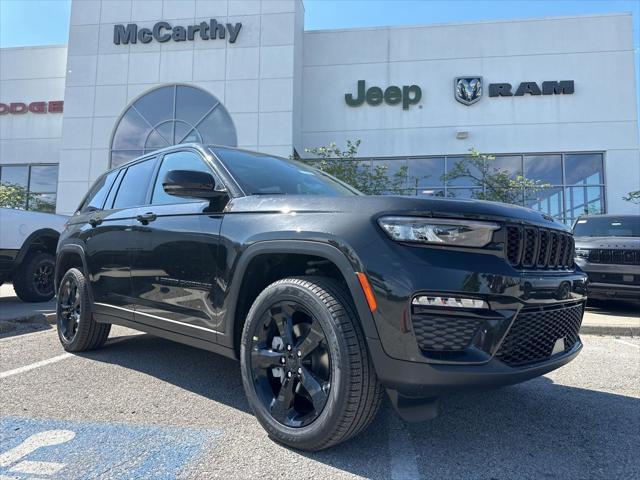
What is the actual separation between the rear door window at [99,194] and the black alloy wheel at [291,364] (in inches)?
107

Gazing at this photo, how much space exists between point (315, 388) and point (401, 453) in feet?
1.86

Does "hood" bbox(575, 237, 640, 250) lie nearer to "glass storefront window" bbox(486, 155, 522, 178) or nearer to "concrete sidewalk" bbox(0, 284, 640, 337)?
"concrete sidewalk" bbox(0, 284, 640, 337)

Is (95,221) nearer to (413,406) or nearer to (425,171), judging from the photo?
(413,406)

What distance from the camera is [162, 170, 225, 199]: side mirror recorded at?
8.96ft

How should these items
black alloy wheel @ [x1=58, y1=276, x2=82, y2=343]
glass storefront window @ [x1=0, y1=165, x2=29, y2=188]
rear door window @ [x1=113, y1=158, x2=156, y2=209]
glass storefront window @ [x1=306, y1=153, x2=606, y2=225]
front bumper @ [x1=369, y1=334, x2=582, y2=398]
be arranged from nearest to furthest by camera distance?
1. front bumper @ [x1=369, y1=334, x2=582, y2=398]
2. rear door window @ [x1=113, y1=158, x2=156, y2=209]
3. black alloy wheel @ [x1=58, y1=276, x2=82, y2=343]
4. glass storefront window @ [x1=306, y1=153, x2=606, y2=225]
5. glass storefront window @ [x1=0, y1=165, x2=29, y2=188]

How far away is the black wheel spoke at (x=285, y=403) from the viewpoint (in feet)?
7.85

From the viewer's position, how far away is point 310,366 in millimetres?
2367

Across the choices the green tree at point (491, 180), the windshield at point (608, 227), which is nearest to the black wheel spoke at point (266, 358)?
the windshield at point (608, 227)

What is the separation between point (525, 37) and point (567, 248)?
17083 millimetres

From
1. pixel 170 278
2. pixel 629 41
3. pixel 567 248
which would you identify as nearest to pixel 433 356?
pixel 567 248

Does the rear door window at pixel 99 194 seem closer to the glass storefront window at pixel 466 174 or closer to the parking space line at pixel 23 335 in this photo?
the parking space line at pixel 23 335

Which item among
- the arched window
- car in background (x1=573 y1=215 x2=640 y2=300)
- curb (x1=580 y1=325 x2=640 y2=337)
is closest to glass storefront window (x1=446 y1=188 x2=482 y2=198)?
the arched window

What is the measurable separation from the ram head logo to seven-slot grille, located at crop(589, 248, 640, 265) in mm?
10842

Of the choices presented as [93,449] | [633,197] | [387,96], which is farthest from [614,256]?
[387,96]
